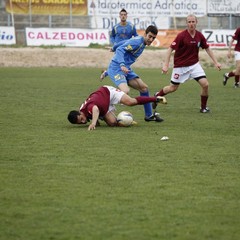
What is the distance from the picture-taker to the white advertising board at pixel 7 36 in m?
38.7

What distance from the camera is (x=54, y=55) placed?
3700 centimetres

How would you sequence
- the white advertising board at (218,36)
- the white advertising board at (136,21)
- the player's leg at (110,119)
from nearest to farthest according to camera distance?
the player's leg at (110,119) < the white advertising board at (218,36) < the white advertising board at (136,21)

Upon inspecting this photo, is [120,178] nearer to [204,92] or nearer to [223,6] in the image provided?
[204,92]

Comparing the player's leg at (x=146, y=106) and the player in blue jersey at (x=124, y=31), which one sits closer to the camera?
the player's leg at (x=146, y=106)

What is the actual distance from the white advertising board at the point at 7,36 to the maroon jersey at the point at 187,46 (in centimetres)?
2347

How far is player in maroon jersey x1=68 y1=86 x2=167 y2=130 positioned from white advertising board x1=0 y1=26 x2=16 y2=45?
25976 millimetres

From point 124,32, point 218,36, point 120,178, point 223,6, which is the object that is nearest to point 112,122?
point 120,178

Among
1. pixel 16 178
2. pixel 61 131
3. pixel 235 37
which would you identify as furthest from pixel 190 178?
pixel 235 37

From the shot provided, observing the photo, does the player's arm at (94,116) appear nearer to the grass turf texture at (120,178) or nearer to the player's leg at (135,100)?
the grass turf texture at (120,178)

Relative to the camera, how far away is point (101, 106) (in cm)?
1295

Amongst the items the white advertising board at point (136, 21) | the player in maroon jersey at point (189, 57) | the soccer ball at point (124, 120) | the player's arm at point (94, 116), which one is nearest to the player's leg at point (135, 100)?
the soccer ball at point (124, 120)

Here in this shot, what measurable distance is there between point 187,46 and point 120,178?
7798 millimetres

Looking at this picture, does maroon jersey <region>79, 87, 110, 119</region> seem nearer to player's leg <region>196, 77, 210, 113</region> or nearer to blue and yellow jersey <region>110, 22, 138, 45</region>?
player's leg <region>196, 77, 210, 113</region>

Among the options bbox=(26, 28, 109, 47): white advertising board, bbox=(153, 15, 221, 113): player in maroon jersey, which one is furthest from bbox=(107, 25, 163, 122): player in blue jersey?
bbox=(26, 28, 109, 47): white advertising board
